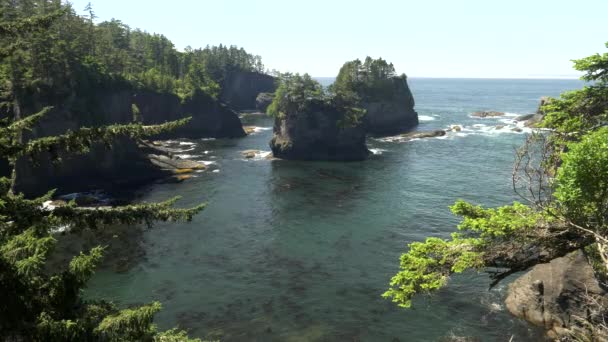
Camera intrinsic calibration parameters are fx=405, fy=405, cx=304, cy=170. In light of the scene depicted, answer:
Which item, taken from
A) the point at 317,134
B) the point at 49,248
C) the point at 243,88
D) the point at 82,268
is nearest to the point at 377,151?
the point at 317,134

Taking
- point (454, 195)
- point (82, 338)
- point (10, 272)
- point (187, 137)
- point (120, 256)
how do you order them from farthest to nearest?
point (187, 137)
point (454, 195)
point (120, 256)
point (82, 338)
point (10, 272)

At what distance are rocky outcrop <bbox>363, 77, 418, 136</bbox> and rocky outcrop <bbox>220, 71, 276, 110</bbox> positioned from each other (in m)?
71.4

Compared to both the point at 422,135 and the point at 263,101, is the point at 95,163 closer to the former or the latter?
the point at 422,135

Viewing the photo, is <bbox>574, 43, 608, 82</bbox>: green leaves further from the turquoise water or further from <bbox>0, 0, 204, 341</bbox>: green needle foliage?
<bbox>0, 0, 204, 341</bbox>: green needle foliage

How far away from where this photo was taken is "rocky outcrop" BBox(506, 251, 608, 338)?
25828mm

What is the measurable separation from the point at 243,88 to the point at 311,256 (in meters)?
142

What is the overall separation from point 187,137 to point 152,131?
96919mm

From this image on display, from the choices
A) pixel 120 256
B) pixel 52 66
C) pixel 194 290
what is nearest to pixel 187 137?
pixel 52 66

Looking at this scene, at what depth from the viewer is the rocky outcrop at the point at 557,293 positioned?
25828mm

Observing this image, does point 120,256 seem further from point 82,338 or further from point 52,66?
point 52,66

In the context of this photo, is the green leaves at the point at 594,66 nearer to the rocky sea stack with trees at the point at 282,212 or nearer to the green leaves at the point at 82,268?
the rocky sea stack with trees at the point at 282,212

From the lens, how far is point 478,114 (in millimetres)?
142625

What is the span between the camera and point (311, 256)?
38094mm

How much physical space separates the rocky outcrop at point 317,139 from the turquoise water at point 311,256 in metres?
6.97
